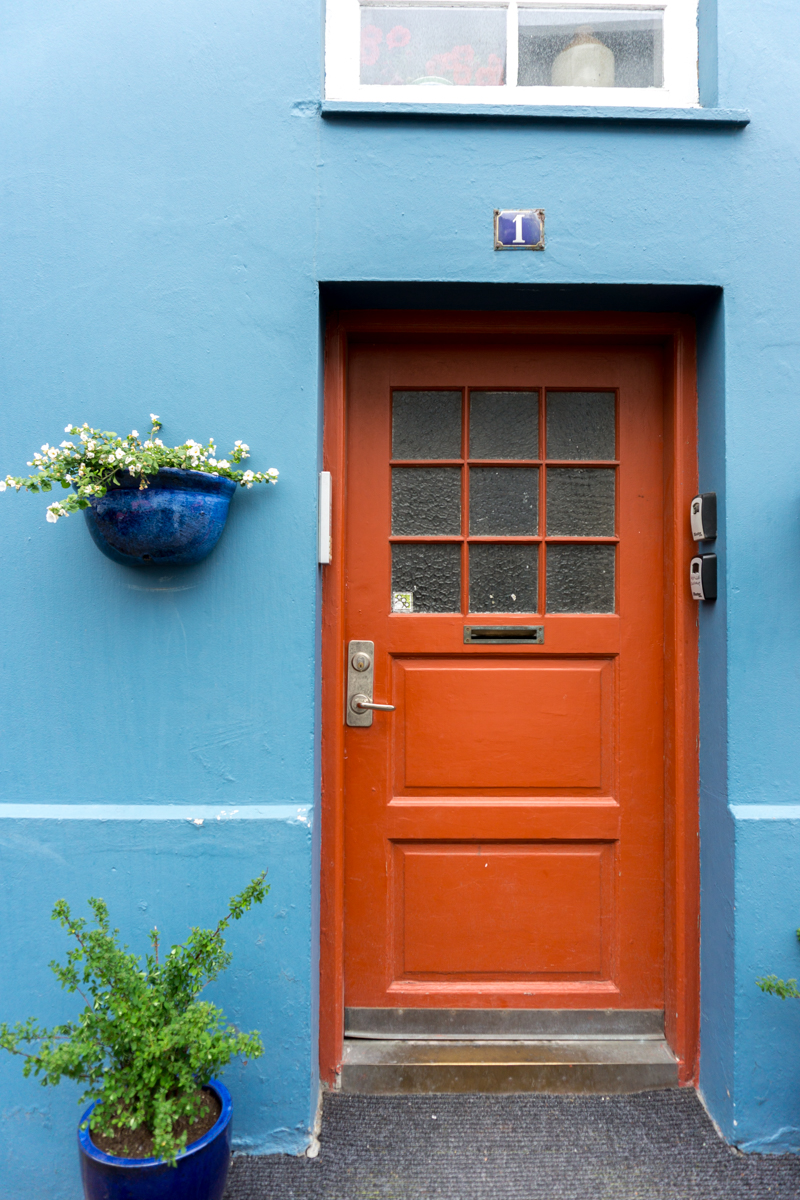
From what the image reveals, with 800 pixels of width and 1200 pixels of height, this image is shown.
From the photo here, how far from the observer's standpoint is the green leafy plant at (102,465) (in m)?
1.94

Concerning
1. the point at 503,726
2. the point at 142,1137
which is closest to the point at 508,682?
the point at 503,726

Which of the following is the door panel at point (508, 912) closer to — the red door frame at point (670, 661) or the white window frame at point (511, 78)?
the red door frame at point (670, 661)

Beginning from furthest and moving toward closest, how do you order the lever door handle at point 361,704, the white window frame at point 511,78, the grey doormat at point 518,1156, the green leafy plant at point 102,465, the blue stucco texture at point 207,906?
the lever door handle at point 361,704
the white window frame at point 511,78
the blue stucco texture at point 207,906
the grey doormat at point 518,1156
the green leafy plant at point 102,465

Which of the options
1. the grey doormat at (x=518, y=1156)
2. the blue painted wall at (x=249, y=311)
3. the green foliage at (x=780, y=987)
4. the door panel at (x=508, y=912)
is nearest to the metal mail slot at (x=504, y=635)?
the blue painted wall at (x=249, y=311)

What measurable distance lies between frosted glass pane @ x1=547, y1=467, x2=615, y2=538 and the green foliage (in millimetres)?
1429

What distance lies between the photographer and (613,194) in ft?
7.41

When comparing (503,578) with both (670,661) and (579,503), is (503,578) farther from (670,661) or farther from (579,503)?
(670,661)

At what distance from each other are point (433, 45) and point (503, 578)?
180 cm

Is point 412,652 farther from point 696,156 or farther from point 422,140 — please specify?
point 696,156

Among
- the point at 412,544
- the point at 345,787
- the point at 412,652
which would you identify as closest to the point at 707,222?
the point at 412,544

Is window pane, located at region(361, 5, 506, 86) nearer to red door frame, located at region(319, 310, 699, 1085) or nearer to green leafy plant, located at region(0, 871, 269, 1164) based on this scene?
red door frame, located at region(319, 310, 699, 1085)

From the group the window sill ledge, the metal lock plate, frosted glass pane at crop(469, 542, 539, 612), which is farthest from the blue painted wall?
frosted glass pane at crop(469, 542, 539, 612)

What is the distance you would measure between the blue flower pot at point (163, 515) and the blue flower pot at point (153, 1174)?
4.73 ft

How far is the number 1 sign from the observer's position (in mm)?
2242
